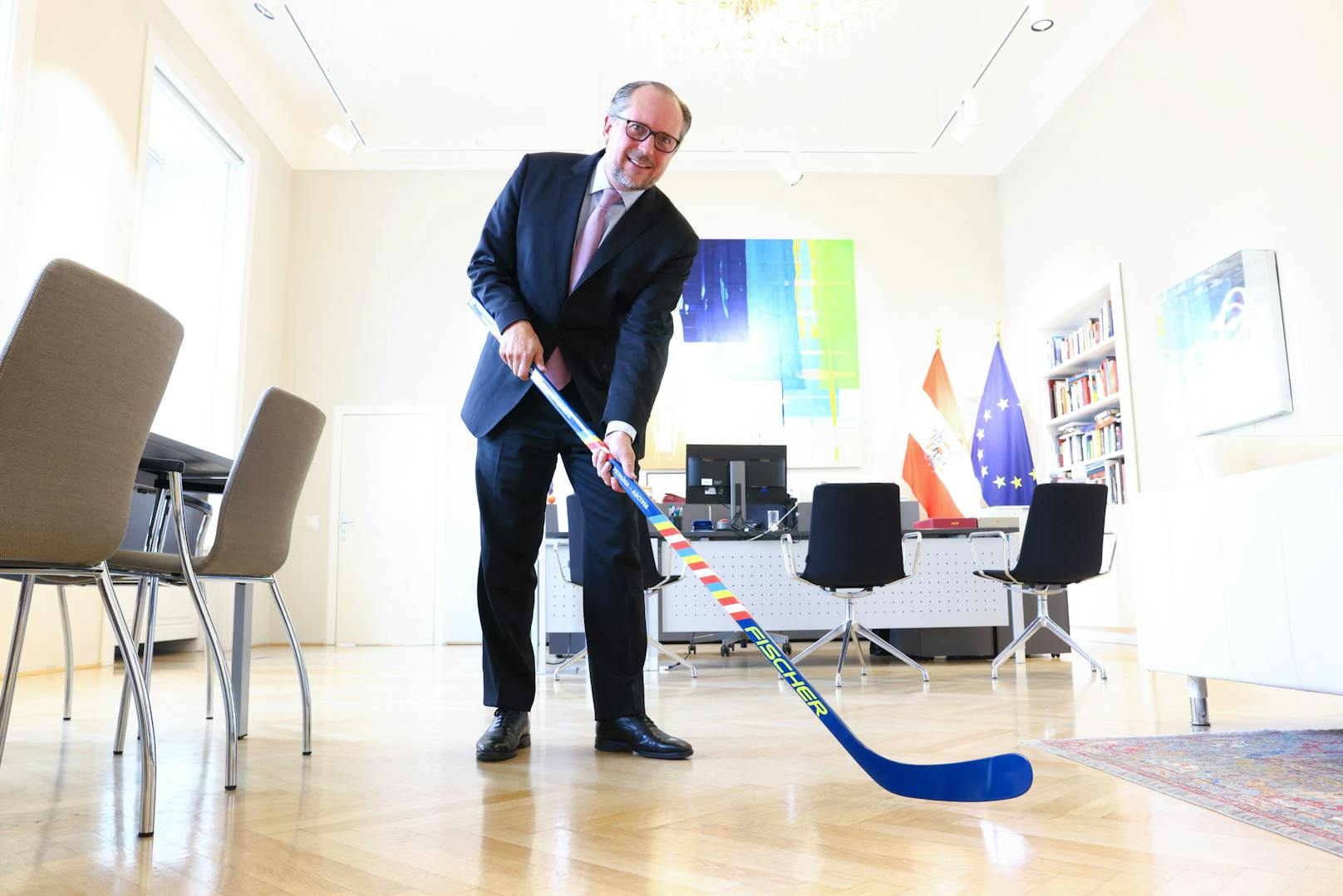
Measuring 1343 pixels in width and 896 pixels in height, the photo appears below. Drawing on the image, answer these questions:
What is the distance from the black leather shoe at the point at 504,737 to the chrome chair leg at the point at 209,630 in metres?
0.46

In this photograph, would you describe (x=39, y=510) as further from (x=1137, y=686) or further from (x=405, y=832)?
(x=1137, y=686)

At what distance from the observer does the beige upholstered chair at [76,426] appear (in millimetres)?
1302

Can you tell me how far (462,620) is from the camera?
752cm

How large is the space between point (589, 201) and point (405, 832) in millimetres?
1378

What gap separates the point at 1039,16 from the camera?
18.2ft

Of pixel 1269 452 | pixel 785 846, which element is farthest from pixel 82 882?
pixel 1269 452

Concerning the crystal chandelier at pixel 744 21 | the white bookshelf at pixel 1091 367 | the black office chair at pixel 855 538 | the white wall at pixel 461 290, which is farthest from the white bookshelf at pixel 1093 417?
the crystal chandelier at pixel 744 21

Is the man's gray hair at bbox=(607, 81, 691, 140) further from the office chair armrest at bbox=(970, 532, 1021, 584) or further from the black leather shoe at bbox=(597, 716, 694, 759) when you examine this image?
the office chair armrest at bbox=(970, 532, 1021, 584)

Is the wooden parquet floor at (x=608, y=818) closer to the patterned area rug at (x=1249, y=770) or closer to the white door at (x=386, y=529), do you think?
the patterned area rug at (x=1249, y=770)

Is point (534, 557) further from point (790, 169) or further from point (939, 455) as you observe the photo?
point (939, 455)

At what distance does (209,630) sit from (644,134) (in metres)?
1.32

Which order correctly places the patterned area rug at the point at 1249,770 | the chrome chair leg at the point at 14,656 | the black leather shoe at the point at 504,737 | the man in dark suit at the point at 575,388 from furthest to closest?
1. the man in dark suit at the point at 575,388
2. the black leather shoe at the point at 504,737
3. the chrome chair leg at the point at 14,656
4. the patterned area rug at the point at 1249,770

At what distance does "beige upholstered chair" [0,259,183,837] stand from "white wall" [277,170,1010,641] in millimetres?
6095

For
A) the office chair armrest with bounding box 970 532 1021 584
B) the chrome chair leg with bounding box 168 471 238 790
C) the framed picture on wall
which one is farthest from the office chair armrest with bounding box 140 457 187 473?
the framed picture on wall
